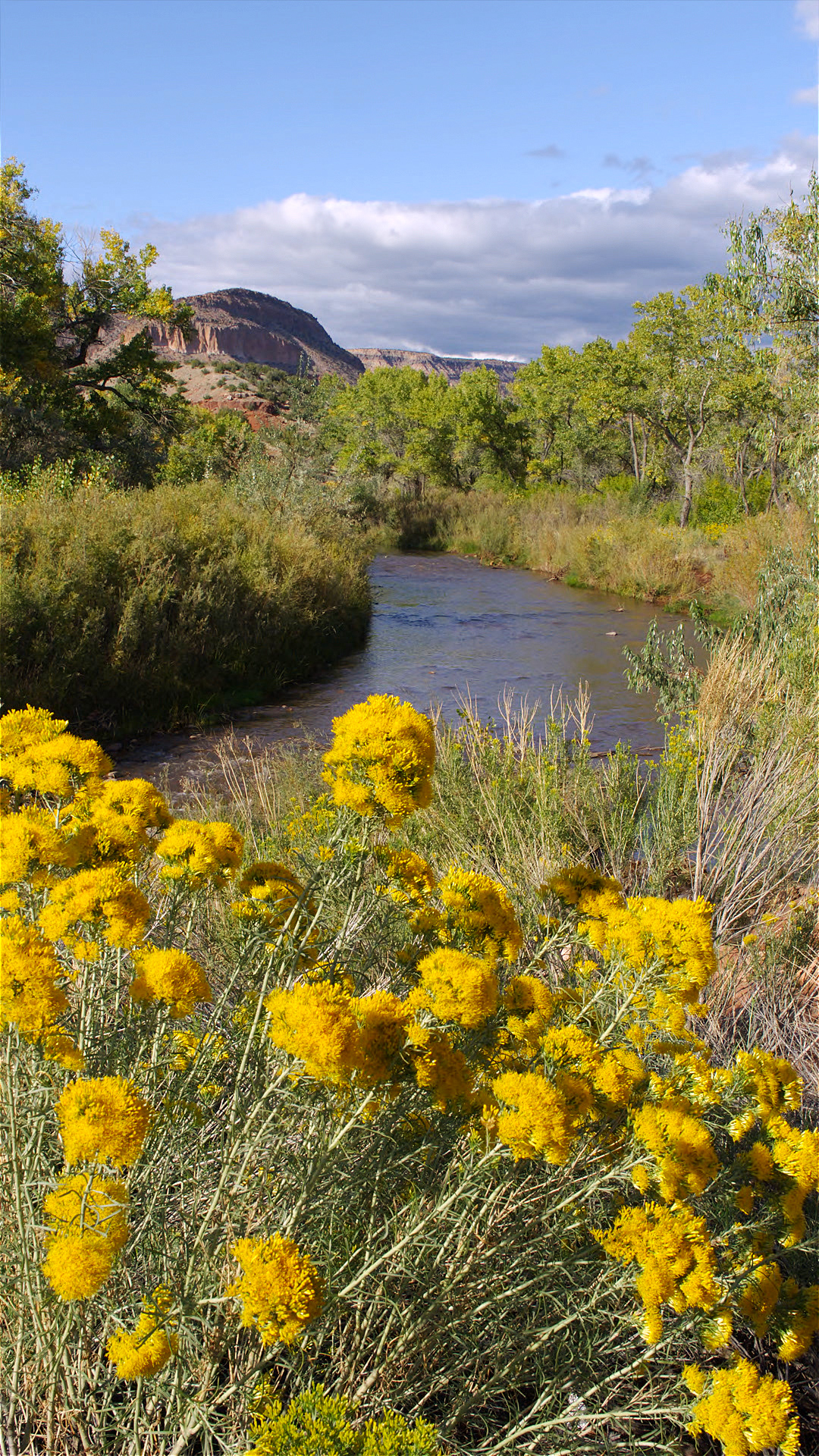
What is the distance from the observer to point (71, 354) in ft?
61.2

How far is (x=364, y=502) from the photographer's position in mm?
27734

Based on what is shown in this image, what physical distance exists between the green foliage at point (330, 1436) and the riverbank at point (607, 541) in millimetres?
11089

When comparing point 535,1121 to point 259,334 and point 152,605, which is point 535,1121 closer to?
point 152,605

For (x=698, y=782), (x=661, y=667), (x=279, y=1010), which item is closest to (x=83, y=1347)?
(x=279, y=1010)

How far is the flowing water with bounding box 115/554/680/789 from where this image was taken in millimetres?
9562

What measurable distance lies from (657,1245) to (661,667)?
687cm

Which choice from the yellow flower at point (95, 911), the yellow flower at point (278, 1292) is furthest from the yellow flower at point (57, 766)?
the yellow flower at point (278, 1292)

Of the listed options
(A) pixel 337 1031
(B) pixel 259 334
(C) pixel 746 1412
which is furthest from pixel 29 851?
(B) pixel 259 334

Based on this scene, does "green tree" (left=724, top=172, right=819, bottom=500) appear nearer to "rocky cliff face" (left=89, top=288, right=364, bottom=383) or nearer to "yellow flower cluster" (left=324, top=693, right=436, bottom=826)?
"yellow flower cluster" (left=324, top=693, right=436, bottom=826)

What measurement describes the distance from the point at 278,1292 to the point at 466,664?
12.6m

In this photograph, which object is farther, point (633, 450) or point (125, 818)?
point (633, 450)

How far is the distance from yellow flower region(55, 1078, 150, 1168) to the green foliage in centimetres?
38

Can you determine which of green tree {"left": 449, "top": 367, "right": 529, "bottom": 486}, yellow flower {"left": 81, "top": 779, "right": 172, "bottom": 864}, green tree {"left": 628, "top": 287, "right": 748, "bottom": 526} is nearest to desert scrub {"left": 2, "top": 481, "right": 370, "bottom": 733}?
yellow flower {"left": 81, "top": 779, "right": 172, "bottom": 864}

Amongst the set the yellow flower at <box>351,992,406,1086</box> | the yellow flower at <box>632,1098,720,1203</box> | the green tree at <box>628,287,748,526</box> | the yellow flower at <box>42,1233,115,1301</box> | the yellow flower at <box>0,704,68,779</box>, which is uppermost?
the green tree at <box>628,287,748,526</box>
